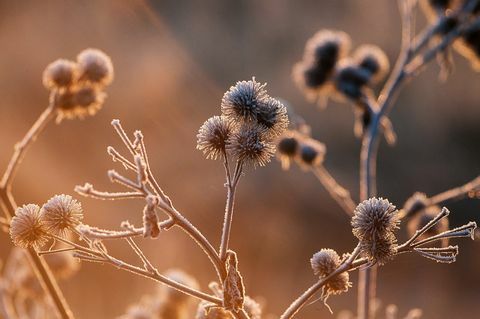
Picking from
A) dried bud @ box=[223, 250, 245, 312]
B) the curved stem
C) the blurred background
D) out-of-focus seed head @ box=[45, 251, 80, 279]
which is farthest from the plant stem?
the blurred background

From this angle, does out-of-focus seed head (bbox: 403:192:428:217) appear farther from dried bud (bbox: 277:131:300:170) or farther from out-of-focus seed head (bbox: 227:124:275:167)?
out-of-focus seed head (bbox: 227:124:275:167)

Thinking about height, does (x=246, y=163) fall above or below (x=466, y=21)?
below

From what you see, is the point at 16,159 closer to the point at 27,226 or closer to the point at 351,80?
the point at 27,226

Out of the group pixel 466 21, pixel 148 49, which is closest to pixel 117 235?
pixel 466 21

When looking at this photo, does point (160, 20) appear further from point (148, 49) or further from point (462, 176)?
point (462, 176)

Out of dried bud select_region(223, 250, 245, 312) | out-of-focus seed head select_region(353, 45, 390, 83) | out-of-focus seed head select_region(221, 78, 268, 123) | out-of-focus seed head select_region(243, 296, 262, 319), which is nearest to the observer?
dried bud select_region(223, 250, 245, 312)

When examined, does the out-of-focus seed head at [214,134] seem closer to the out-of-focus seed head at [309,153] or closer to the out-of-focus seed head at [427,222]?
the out-of-focus seed head at [427,222]

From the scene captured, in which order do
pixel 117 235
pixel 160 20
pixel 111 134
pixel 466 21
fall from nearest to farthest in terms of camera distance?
1. pixel 117 235
2. pixel 466 21
3. pixel 111 134
4. pixel 160 20
